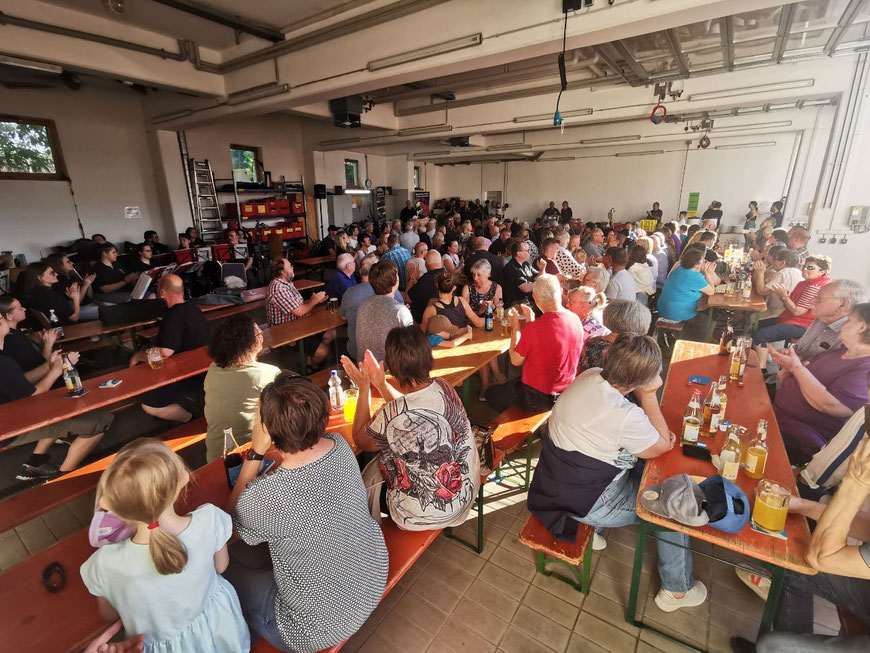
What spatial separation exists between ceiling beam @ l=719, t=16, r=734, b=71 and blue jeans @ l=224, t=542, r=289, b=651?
5997 mm

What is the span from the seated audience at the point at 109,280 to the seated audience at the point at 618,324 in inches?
247

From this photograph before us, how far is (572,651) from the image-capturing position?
1.96m

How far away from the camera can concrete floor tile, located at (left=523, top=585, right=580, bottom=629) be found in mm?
2107

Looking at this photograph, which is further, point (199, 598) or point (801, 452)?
point (801, 452)

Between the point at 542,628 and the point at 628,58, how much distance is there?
5.76 m

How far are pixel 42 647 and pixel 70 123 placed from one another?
9414 mm

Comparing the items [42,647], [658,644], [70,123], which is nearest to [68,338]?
[42,647]

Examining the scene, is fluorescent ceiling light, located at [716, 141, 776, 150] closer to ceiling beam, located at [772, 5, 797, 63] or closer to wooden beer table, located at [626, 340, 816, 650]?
ceiling beam, located at [772, 5, 797, 63]

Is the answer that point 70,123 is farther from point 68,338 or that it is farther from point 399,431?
point 399,431

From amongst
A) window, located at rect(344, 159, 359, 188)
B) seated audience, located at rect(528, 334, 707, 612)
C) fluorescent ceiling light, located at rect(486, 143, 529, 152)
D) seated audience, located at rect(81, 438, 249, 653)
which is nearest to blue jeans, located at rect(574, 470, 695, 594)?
seated audience, located at rect(528, 334, 707, 612)

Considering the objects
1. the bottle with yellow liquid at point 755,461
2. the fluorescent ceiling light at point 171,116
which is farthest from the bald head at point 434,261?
the fluorescent ceiling light at point 171,116

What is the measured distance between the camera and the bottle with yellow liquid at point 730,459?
1.82 metres

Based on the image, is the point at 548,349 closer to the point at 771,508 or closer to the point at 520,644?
the point at 771,508

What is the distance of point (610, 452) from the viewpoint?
1.87 metres
